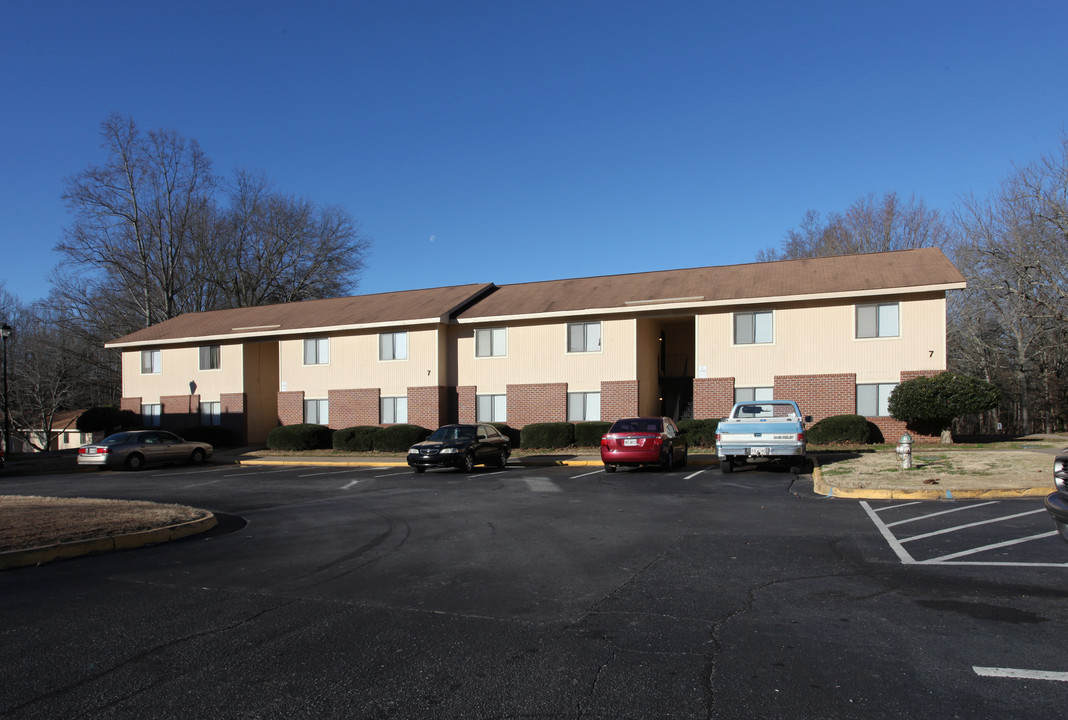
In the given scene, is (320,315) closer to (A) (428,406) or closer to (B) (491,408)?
(A) (428,406)

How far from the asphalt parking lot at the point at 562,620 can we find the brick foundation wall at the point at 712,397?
1595cm

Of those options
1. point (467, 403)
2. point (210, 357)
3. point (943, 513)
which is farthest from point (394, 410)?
point (943, 513)

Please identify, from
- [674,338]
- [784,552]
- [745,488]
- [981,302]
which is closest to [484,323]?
[674,338]

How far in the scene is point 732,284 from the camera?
1147 inches

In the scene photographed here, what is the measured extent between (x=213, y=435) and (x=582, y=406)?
17292 millimetres

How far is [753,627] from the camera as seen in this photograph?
5758 mm

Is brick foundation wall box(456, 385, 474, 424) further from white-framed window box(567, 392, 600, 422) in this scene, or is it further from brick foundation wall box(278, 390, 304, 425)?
brick foundation wall box(278, 390, 304, 425)

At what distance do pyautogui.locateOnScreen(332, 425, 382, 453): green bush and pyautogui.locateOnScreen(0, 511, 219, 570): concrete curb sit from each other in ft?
60.8

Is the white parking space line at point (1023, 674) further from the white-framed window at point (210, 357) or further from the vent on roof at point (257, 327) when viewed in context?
the white-framed window at point (210, 357)

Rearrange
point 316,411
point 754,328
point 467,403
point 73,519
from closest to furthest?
point 73,519, point 754,328, point 467,403, point 316,411

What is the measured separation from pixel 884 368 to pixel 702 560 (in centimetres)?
2010

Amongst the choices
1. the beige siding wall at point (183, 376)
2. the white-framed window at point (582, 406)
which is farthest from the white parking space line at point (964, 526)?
the beige siding wall at point (183, 376)

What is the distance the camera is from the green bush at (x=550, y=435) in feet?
91.4

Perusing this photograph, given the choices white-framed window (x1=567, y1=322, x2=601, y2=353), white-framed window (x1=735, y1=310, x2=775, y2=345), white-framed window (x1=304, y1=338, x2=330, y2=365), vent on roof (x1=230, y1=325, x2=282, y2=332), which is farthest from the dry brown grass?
vent on roof (x1=230, y1=325, x2=282, y2=332)
